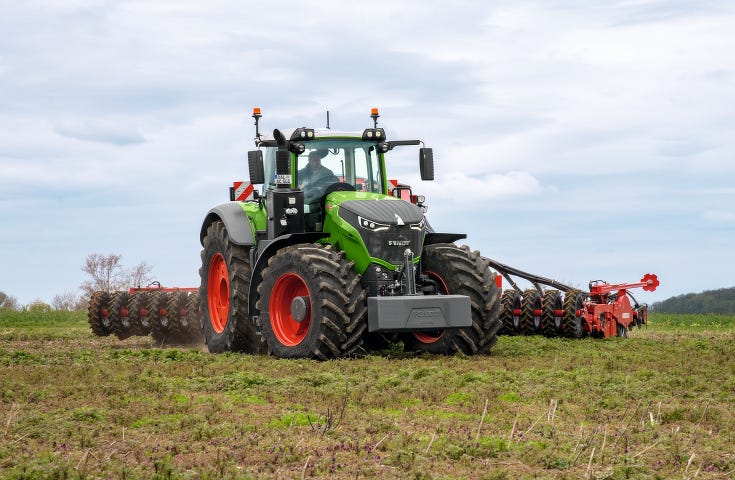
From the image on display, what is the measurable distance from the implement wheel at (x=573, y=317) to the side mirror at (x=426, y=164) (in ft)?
14.0

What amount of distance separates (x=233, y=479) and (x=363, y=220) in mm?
6529

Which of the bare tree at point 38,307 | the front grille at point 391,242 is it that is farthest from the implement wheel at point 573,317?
the bare tree at point 38,307

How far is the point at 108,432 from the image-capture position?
26.0 feet

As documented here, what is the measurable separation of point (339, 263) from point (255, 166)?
2.23m

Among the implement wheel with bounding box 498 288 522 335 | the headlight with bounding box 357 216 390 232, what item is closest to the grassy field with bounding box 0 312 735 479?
the headlight with bounding box 357 216 390 232

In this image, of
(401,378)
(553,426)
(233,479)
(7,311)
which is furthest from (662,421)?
(7,311)

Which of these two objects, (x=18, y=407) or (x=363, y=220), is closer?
(x=18, y=407)

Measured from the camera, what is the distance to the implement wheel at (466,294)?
1278 centimetres

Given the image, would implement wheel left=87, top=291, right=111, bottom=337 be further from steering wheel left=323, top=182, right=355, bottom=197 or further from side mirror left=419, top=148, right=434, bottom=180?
side mirror left=419, top=148, right=434, bottom=180

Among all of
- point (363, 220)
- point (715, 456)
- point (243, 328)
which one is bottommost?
point (715, 456)

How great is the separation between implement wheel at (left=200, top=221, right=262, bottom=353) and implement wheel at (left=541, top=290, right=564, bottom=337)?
5.58m

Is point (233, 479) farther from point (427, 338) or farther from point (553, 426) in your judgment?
point (427, 338)

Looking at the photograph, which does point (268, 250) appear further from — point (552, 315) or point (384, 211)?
point (552, 315)

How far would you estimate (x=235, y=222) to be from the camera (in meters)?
14.6
